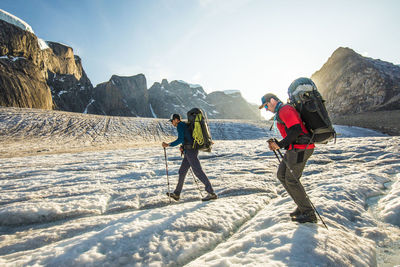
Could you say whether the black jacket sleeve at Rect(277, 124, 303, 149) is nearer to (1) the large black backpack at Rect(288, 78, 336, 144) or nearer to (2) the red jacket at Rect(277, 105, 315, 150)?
(2) the red jacket at Rect(277, 105, 315, 150)

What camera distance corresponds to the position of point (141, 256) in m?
2.73

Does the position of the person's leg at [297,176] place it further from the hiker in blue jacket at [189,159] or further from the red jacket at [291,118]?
the hiker in blue jacket at [189,159]

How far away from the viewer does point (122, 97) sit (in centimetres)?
13325

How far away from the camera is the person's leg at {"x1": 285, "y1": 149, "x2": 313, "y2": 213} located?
10.7 feet

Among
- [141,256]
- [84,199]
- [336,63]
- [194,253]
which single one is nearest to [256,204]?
[194,253]

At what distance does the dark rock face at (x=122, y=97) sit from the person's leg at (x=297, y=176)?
132133 millimetres

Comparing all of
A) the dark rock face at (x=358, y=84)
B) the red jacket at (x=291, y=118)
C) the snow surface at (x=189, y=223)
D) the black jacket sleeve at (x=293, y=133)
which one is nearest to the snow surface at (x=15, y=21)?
the snow surface at (x=189, y=223)

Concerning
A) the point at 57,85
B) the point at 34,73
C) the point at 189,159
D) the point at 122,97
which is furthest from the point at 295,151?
the point at 122,97

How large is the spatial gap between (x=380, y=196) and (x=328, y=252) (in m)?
3.70

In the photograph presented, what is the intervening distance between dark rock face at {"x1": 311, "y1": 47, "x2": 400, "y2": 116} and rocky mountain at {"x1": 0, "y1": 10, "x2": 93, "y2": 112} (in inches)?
3683

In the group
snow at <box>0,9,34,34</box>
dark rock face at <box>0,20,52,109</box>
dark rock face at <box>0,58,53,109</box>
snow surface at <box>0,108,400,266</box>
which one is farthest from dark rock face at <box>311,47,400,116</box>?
snow at <box>0,9,34,34</box>

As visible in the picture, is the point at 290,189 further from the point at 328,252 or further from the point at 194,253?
the point at 194,253

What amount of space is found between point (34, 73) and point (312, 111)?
91000 millimetres

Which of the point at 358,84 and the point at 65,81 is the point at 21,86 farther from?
the point at 358,84
